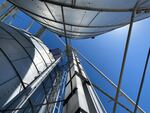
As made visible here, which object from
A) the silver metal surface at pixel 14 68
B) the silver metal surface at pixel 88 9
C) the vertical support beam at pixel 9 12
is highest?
the vertical support beam at pixel 9 12

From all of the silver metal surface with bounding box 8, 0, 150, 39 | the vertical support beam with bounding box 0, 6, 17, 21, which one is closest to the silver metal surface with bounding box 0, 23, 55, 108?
the silver metal surface with bounding box 8, 0, 150, 39

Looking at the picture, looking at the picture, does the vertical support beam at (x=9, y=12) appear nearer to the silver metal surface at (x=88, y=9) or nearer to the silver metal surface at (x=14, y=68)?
the silver metal surface at (x=14, y=68)

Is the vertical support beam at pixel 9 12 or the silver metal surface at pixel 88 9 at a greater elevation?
the vertical support beam at pixel 9 12

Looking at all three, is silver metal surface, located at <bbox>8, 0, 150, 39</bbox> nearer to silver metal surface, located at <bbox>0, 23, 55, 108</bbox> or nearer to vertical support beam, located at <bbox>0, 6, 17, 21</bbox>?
silver metal surface, located at <bbox>0, 23, 55, 108</bbox>

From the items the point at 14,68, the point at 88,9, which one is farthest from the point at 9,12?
the point at 88,9

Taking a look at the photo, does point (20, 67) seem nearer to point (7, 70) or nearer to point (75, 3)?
point (7, 70)

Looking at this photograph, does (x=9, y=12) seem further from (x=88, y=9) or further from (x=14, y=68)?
(x=88, y=9)

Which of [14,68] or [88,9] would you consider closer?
[88,9]

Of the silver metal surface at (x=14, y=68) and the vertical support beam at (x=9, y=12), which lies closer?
the silver metal surface at (x=14, y=68)

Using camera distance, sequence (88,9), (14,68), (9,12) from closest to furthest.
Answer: (88,9) → (14,68) → (9,12)

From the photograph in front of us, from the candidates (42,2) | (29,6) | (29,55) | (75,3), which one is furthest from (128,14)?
(29,55)

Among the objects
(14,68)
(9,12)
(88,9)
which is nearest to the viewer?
(88,9)

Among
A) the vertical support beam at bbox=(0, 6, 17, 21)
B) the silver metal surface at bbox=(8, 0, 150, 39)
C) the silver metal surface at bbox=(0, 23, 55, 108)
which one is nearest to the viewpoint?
the silver metal surface at bbox=(8, 0, 150, 39)

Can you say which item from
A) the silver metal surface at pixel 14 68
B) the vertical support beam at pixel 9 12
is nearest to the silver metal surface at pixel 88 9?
the silver metal surface at pixel 14 68
